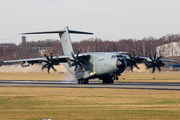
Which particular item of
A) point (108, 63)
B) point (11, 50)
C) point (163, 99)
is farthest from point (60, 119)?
point (11, 50)

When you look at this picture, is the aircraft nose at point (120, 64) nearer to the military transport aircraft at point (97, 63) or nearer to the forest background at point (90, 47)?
the military transport aircraft at point (97, 63)

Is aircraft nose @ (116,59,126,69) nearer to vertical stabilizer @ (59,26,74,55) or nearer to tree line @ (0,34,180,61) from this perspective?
vertical stabilizer @ (59,26,74,55)

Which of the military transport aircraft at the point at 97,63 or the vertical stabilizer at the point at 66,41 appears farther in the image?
the vertical stabilizer at the point at 66,41

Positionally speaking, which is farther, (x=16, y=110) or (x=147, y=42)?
(x=147, y=42)

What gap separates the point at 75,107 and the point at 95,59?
2294 centimetres

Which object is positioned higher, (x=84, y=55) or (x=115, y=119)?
(x=84, y=55)

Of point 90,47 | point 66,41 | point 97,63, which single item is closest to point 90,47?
point 90,47

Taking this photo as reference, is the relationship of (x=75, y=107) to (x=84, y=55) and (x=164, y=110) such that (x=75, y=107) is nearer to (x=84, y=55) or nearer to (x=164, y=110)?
(x=164, y=110)

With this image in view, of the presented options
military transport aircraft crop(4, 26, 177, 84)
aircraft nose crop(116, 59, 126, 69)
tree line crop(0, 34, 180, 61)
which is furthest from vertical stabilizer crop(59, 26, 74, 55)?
tree line crop(0, 34, 180, 61)

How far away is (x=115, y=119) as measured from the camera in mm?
13078

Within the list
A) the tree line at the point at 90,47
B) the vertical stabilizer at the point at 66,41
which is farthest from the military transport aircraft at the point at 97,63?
the tree line at the point at 90,47

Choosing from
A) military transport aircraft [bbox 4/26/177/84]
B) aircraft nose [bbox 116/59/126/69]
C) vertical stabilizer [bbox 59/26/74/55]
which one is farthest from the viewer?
vertical stabilizer [bbox 59/26/74/55]

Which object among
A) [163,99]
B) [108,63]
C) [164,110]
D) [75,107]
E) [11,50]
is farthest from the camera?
[11,50]

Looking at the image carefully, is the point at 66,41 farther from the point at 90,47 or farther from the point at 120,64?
the point at 90,47
